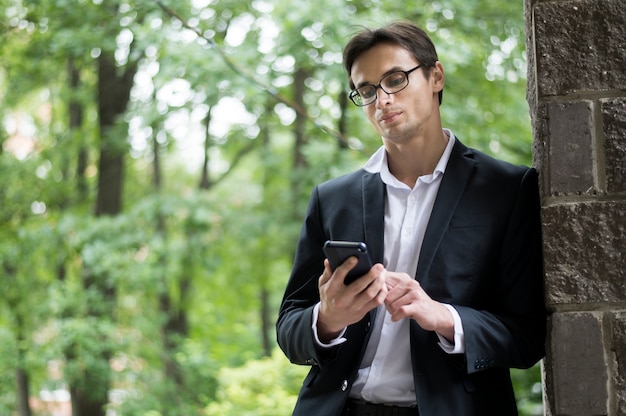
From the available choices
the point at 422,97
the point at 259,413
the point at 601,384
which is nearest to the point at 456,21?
the point at 259,413

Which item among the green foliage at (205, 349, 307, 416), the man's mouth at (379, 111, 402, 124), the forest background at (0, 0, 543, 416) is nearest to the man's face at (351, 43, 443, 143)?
the man's mouth at (379, 111, 402, 124)

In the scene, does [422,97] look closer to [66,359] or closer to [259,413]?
[259,413]

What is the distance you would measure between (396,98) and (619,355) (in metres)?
0.72

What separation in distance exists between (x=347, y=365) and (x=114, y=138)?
267 inches

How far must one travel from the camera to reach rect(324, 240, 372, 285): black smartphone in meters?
1.43

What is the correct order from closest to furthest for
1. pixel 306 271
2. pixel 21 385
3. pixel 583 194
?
pixel 583 194 < pixel 306 271 < pixel 21 385

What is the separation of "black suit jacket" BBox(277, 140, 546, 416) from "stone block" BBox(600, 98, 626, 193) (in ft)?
0.60

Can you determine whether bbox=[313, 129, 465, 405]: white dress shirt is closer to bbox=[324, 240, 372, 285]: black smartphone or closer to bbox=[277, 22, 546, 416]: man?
bbox=[277, 22, 546, 416]: man

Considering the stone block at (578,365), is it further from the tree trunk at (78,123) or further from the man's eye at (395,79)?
the tree trunk at (78,123)

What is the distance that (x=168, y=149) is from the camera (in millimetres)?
9016

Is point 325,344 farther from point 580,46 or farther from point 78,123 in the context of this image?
point 78,123

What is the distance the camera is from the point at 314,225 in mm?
1916

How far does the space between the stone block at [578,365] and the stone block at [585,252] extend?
43 mm

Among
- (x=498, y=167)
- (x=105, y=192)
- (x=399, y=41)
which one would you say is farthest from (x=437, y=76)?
(x=105, y=192)
